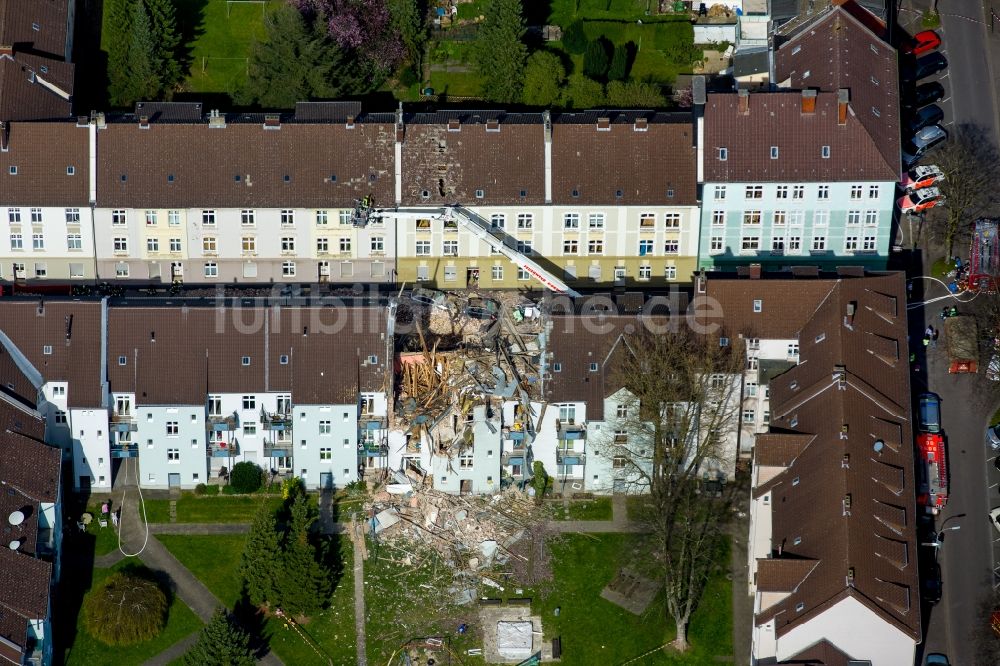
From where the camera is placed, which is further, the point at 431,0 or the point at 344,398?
the point at 431,0

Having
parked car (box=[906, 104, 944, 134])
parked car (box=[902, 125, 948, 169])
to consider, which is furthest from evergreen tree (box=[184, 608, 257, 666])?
parked car (box=[906, 104, 944, 134])

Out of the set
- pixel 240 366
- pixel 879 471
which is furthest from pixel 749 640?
pixel 240 366

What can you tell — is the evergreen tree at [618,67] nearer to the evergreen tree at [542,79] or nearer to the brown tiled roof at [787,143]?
the evergreen tree at [542,79]

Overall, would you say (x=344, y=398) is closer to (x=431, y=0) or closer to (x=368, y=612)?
(x=368, y=612)

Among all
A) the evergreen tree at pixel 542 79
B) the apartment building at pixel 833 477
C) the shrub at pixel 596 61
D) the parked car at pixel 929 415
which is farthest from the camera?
the shrub at pixel 596 61

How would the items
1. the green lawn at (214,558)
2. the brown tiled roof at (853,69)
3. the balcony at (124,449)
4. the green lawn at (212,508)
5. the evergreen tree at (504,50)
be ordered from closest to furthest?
the green lawn at (214,558)
the green lawn at (212,508)
the balcony at (124,449)
the brown tiled roof at (853,69)
the evergreen tree at (504,50)

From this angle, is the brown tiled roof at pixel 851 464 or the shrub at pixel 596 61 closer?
the brown tiled roof at pixel 851 464

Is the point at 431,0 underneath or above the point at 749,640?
above

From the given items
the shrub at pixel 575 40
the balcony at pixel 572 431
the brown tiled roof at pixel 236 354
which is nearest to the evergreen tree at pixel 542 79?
the shrub at pixel 575 40
